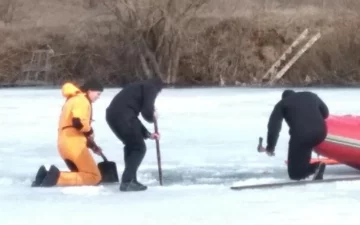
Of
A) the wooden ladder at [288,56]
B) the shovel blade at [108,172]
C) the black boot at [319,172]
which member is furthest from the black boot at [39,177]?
the wooden ladder at [288,56]

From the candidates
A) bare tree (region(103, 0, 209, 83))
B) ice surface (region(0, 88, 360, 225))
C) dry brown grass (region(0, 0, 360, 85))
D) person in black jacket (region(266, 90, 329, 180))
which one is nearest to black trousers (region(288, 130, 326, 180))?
person in black jacket (region(266, 90, 329, 180))

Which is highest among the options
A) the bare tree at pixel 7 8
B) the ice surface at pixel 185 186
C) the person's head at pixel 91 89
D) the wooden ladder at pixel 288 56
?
the person's head at pixel 91 89

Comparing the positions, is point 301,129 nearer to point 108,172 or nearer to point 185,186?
point 185,186

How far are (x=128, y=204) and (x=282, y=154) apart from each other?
3.74 metres

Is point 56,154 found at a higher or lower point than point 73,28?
higher

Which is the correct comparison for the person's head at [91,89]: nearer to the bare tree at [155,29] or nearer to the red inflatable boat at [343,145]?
the red inflatable boat at [343,145]

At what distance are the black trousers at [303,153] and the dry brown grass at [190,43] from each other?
74.7ft

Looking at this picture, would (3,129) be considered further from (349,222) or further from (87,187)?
(349,222)

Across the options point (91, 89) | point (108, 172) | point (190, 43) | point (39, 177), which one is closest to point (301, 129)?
point (108, 172)

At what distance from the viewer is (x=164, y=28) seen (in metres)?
31.0

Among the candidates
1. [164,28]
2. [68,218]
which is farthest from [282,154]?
[164,28]

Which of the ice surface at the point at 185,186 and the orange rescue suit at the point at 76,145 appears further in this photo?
the orange rescue suit at the point at 76,145

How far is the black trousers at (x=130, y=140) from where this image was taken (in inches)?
307

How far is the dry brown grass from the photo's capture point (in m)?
31.6
